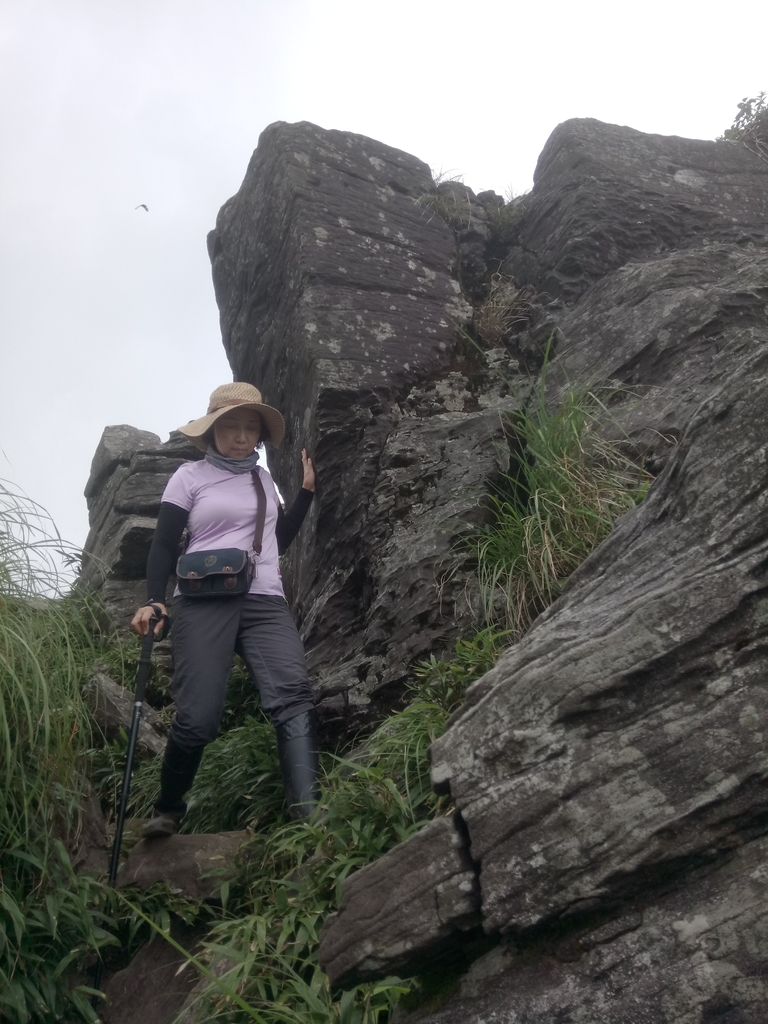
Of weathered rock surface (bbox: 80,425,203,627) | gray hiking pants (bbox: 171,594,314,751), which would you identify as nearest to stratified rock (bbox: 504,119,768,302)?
gray hiking pants (bbox: 171,594,314,751)

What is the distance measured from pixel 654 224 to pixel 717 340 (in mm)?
1955

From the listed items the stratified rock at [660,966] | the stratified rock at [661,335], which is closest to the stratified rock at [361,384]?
the stratified rock at [661,335]

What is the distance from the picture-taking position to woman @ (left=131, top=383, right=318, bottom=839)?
4.12 metres

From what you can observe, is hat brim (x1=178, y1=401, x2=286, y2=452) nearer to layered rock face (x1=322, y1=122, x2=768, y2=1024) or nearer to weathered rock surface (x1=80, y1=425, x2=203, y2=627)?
weathered rock surface (x1=80, y1=425, x2=203, y2=627)

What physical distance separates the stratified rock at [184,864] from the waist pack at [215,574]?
45.0 inches

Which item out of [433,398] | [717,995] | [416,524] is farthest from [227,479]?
[717,995]

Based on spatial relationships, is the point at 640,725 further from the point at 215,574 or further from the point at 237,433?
the point at 237,433

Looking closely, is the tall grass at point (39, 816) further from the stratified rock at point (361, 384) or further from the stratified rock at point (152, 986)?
the stratified rock at point (361, 384)

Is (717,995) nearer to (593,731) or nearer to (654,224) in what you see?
(593,731)

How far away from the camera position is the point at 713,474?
2.94m

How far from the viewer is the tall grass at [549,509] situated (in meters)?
4.14

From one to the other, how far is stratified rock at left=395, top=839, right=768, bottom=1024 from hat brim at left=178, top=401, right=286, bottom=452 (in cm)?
326

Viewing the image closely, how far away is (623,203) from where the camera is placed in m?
6.66

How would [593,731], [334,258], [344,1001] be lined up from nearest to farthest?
[593,731] → [344,1001] → [334,258]
